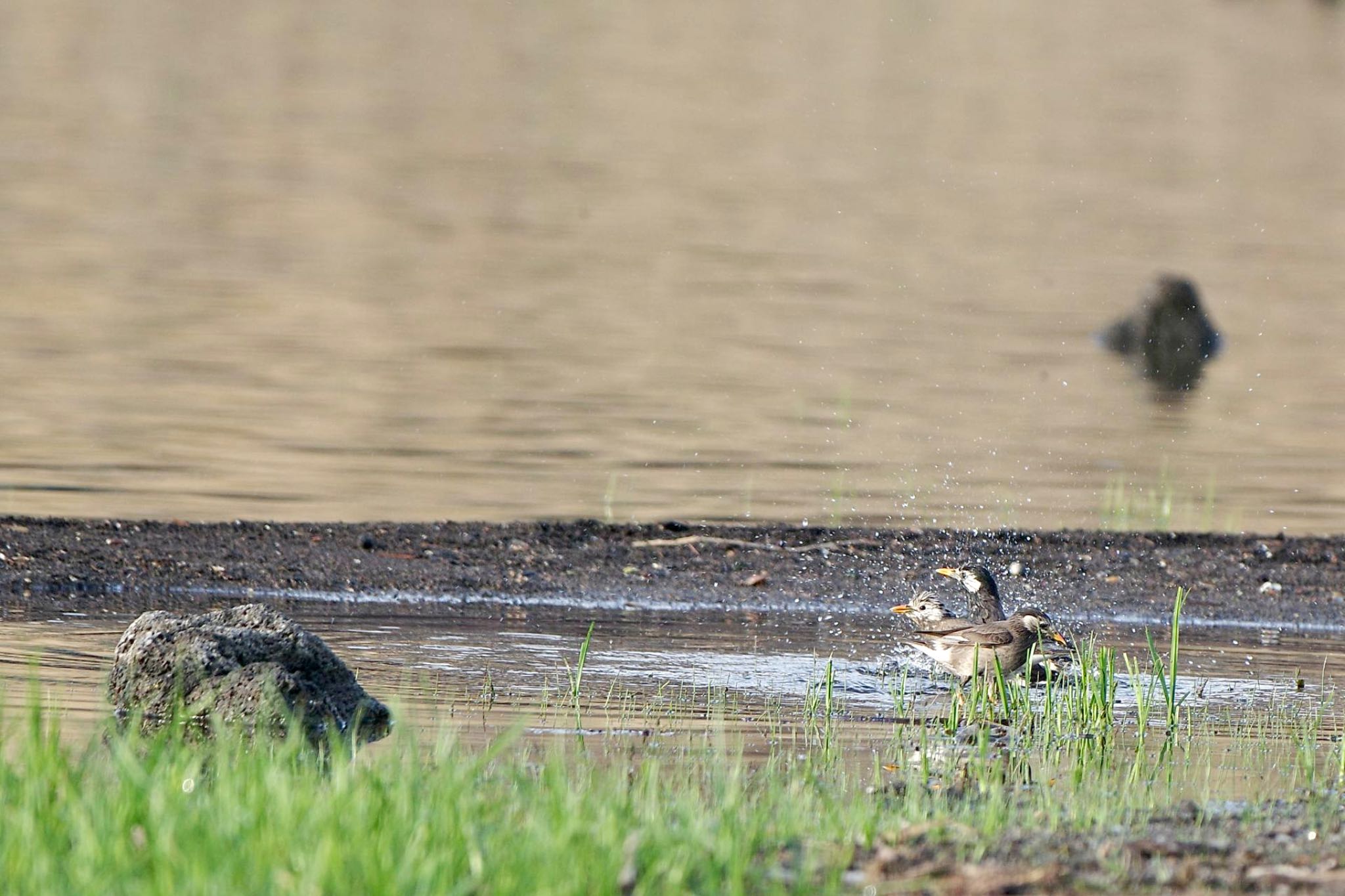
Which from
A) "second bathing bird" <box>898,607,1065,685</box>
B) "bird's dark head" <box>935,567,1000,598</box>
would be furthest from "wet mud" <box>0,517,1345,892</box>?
"bird's dark head" <box>935,567,1000,598</box>

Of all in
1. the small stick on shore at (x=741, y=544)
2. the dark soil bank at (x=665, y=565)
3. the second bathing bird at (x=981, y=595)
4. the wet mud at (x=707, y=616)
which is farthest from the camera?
the small stick on shore at (x=741, y=544)

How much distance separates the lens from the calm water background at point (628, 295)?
1633 centimetres

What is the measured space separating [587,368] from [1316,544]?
9.51 metres

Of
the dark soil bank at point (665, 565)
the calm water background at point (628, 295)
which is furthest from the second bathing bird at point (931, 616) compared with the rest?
Result: the calm water background at point (628, 295)

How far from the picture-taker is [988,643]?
9820 millimetres

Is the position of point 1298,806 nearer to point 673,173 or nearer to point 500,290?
point 500,290

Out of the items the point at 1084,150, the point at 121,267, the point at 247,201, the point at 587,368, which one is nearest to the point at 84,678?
the point at 587,368

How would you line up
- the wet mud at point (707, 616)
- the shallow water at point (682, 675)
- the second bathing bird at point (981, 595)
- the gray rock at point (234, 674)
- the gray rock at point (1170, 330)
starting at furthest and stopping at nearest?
the gray rock at point (1170, 330), the second bathing bird at point (981, 595), the shallow water at point (682, 675), the gray rock at point (234, 674), the wet mud at point (707, 616)

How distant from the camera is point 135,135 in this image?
47.2 m

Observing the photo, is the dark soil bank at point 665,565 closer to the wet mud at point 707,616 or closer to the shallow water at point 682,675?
the wet mud at point 707,616

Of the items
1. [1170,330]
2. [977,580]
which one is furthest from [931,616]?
[1170,330]

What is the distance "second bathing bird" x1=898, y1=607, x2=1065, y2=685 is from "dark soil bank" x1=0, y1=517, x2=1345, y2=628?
5.83 feet

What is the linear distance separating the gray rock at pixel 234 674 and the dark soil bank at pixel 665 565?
7.17 feet

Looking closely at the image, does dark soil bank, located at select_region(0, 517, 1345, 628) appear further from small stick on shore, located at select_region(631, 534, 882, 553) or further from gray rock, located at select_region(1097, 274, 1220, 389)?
gray rock, located at select_region(1097, 274, 1220, 389)
